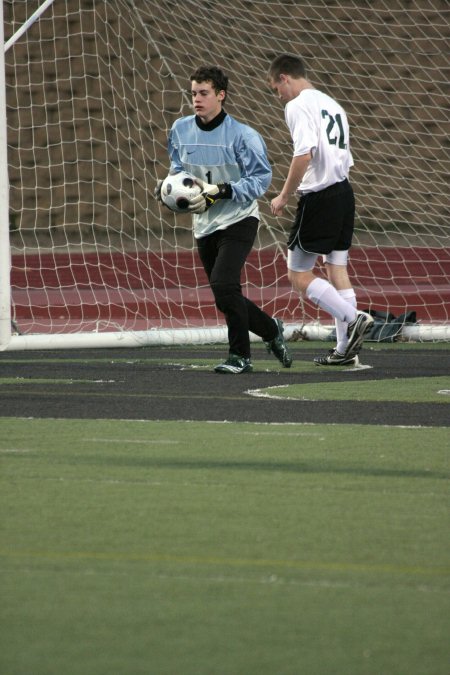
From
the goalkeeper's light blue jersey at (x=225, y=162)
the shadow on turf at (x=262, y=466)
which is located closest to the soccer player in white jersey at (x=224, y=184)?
the goalkeeper's light blue jersey at (x=225, y=162)

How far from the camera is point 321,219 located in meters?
8.59

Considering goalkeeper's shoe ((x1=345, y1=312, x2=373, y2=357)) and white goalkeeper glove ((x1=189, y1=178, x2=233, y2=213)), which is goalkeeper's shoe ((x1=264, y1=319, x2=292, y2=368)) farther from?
white goalkeeper glove ((x1=189, y1=178, x2=233, y2=213))

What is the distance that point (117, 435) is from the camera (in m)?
5.65

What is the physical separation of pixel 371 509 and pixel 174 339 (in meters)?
6.30

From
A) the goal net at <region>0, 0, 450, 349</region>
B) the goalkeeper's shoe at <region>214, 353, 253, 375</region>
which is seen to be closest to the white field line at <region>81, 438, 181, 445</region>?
the goalkeeper's shoe at <region>214, 353, 253, 375</region>

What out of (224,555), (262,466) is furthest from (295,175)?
(224,555)

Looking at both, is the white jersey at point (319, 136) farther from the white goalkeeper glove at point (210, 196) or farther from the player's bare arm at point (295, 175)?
the white goalkeeper glove at point (210, 196)

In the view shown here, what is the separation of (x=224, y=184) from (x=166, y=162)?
505 inches

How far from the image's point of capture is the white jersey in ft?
27.6

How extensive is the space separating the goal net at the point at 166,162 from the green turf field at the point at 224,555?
15.6ft

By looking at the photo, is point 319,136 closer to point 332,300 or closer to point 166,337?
point 332,300

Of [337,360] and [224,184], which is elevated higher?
[224,184]

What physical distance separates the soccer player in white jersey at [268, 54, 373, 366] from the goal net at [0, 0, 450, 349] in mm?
1953

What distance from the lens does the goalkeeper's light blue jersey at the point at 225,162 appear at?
8.05 metres
